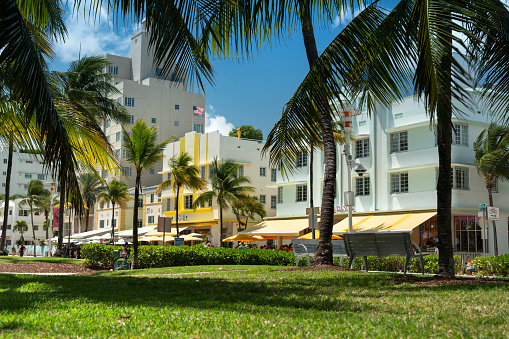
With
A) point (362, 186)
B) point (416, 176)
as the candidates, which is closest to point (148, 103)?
point (362, 186)

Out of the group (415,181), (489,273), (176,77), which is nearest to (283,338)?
(176,77)

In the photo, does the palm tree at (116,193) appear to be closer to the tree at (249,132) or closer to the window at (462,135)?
the tree at (249,132)

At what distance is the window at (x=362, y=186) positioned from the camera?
3881 cm

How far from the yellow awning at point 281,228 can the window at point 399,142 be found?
8316 mm

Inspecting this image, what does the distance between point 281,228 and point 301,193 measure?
14.1ft

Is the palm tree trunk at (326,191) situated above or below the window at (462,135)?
below

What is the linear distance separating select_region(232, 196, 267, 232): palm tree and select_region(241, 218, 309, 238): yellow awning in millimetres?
6768

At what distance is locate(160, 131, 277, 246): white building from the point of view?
5631cm

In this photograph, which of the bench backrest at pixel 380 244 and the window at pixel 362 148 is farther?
the window at pixel 362 148

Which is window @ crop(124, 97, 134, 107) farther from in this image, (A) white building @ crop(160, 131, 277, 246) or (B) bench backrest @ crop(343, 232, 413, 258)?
(B) bench backrest @ crop(343, 232, 413, 258)

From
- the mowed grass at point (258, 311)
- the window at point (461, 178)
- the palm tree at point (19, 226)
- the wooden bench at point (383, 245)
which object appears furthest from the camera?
the palm tree at point (19, 226)

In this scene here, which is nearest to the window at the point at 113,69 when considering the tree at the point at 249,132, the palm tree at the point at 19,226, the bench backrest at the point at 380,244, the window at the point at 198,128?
the window at the point at 198,128

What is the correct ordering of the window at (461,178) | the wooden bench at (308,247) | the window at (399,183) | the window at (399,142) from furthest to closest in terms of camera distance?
the window at (399,142) → the window at (399,183) → the window at (461,178) → the wooden bench at (308,247)

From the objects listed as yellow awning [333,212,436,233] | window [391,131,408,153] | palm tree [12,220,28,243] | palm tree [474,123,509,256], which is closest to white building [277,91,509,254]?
window [391,131,408,153]
